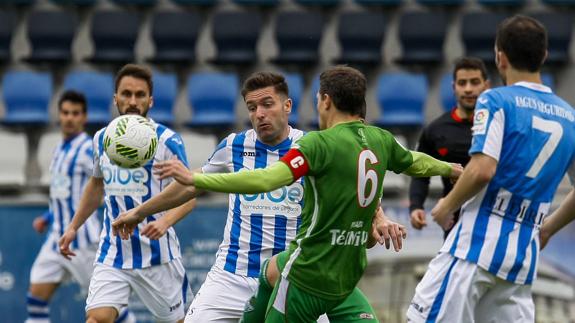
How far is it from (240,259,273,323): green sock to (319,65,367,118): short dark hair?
102 centimetres

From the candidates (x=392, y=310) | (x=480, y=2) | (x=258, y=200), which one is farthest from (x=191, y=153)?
(x=258, y=200)

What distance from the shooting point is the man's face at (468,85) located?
852cm

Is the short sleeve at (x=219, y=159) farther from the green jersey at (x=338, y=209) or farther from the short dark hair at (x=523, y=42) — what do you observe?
the short dark hair at (x=523, y=42)

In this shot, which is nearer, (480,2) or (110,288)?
(110,288)

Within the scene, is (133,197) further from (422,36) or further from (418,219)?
(422,36)

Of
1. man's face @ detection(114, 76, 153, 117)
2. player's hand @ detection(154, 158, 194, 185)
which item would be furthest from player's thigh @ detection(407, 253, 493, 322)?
man's face @ detection(114, 76, 153, 117)

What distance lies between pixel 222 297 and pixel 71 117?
4525 millimetres

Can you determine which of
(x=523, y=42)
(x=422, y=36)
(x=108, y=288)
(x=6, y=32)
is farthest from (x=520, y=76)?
(x=6, y=32)

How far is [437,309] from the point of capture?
573 cm

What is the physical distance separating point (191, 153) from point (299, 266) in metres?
8.45

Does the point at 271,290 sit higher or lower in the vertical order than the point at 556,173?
lower

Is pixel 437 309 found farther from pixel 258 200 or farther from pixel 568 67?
pixel 568 67

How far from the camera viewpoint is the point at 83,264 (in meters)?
10.6

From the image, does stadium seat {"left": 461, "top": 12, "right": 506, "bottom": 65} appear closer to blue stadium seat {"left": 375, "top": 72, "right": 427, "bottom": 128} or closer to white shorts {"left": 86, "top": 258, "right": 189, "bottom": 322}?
blue stadium seat {"left": 375, "top": 72, "right": 427, "bottom": 128}
